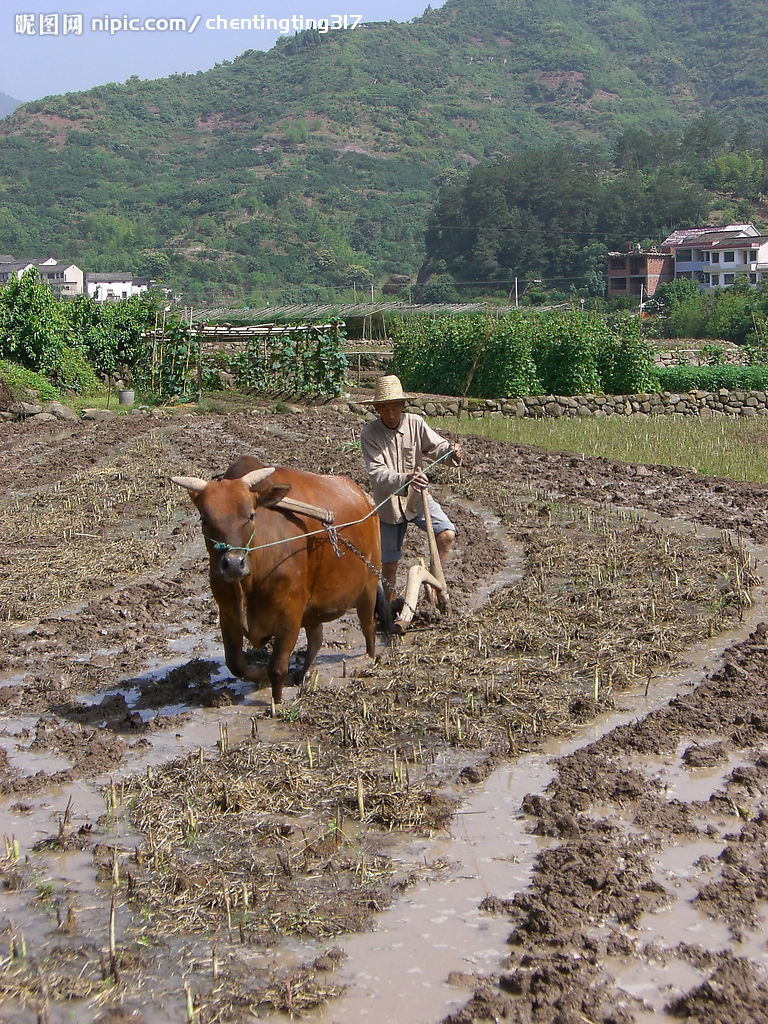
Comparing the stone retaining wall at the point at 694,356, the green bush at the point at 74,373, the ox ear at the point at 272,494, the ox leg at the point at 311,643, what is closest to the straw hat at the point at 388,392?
the ox leg at the point at 311,643

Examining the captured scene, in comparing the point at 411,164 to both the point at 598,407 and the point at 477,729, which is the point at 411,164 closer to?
the point at 598,407

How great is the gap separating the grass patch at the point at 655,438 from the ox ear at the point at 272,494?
32.0ft

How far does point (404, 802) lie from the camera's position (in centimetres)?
489

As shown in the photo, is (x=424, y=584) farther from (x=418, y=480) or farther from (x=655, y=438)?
(x=655, y=438)

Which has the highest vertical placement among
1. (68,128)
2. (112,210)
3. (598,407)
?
(68,128)

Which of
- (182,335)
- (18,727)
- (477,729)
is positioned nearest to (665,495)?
(477,729)

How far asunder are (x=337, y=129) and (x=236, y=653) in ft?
448

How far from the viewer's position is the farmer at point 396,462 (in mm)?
7484

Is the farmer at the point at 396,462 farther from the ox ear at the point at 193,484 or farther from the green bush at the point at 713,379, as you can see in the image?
the green bush at the point at 713,379

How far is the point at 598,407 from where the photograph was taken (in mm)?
23547

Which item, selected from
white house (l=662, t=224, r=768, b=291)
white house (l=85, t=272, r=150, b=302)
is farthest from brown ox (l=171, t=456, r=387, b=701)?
white house (l=85, t=272, r=150, b=302)

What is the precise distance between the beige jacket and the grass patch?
307 inches

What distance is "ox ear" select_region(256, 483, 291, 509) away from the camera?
5.82m

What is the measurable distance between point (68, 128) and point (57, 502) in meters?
131
